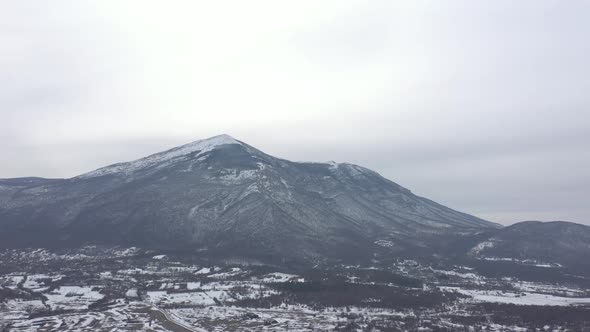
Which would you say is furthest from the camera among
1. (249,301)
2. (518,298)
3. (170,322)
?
(518,298)

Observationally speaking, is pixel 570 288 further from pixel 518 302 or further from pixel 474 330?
pixel 474 330

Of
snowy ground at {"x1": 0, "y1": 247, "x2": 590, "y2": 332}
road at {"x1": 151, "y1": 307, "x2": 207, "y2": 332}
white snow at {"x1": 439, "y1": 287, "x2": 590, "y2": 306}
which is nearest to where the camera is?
road at {"x1": 151, "y1": 307, "x2": 207, "y2": 332}

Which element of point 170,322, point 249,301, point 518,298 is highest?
point 518,298

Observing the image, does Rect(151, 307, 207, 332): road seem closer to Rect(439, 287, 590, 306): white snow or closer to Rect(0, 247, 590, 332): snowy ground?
Rect(0, 247, 590, 332): snowy ground

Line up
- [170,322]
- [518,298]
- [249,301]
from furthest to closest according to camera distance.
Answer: [518,298]
[249,301]
[170,322]

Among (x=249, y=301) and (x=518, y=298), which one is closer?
(x=249, y=301)

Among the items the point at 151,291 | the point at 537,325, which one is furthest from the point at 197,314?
the point at 537,325

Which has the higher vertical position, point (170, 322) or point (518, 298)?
point (518, 298)

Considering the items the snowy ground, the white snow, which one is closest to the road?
the snowy ground

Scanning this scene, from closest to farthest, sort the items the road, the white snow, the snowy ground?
the road, the snowy ground, the white snow

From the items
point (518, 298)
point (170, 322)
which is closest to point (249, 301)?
point (170, 322)

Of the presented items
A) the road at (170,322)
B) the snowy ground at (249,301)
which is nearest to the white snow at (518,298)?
the snowy ground at (249,301)

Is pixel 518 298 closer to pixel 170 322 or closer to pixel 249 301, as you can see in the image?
pixel 249 301
